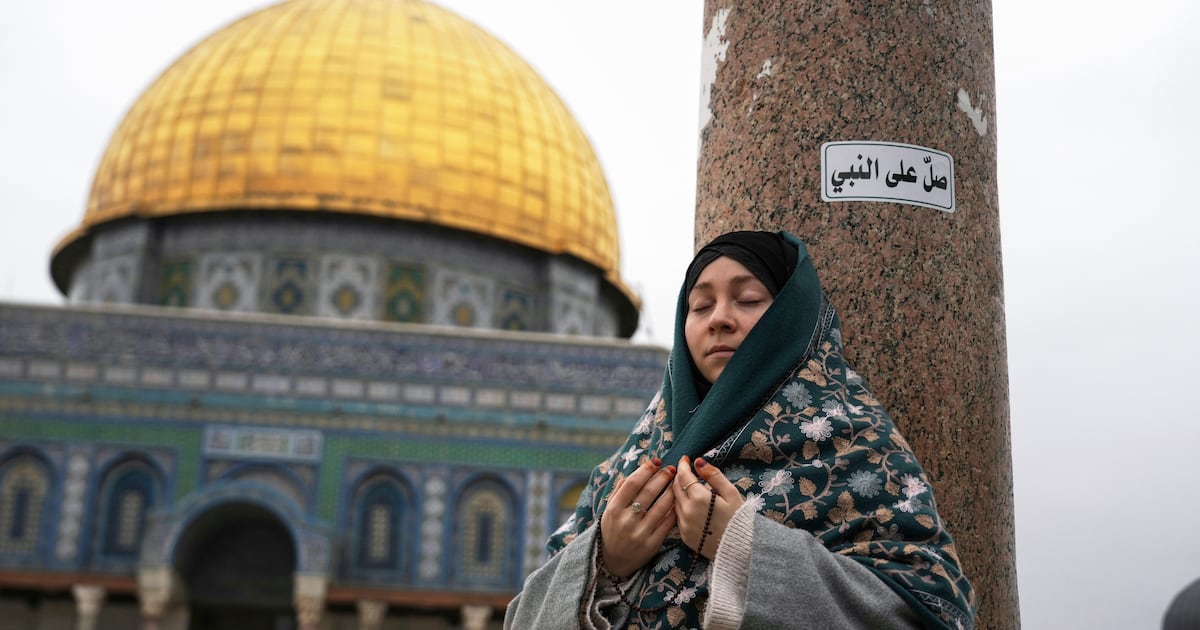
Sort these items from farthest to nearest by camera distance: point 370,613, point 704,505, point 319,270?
point 319,270
point 370,613
point 704,505

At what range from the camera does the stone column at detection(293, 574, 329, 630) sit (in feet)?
45.6

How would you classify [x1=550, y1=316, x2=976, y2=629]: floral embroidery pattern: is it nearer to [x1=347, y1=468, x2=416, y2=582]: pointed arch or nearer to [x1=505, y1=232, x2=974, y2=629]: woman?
[x1=505, y1=232, x2=974, y2=629]: woman

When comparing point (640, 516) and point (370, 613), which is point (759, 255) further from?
point (370, 613)

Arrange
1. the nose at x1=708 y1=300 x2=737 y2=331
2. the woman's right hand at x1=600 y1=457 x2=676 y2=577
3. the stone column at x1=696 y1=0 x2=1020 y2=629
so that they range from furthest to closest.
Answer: the stone column at x1=696 y1=0 x2=1020 y2=629, the nose at x1=708 y1=300 x2=737 y2=331, the woman's right hand at x1=600 y1=457 x2=676 y2=577

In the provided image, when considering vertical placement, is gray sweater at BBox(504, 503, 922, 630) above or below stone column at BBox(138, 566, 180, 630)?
above

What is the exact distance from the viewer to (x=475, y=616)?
14211mm

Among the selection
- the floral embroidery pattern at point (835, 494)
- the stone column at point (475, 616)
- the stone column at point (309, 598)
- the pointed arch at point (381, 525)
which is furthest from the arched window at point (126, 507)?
the floral embroidery pattern at point (835, 494)

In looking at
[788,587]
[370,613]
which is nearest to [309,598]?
[370,613]

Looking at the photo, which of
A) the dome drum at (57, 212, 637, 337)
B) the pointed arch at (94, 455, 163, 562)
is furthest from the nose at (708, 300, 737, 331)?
the dome drum at (57, 212, 637, 337)

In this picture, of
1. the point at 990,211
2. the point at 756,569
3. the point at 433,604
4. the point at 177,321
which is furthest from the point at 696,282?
the point at 177,321

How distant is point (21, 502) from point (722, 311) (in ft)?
46.8

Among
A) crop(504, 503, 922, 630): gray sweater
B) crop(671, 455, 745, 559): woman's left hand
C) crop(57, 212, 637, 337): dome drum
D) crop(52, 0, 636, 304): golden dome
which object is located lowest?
crop(504, 503, 922, 630): gray sweater

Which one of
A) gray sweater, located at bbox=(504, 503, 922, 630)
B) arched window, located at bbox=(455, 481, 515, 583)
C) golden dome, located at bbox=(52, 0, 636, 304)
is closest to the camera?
gray sweater, located at bbox=(504, 503, 922, 630)

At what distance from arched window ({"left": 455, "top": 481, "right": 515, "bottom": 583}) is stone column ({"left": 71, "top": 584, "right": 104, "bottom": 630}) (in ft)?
12.9
